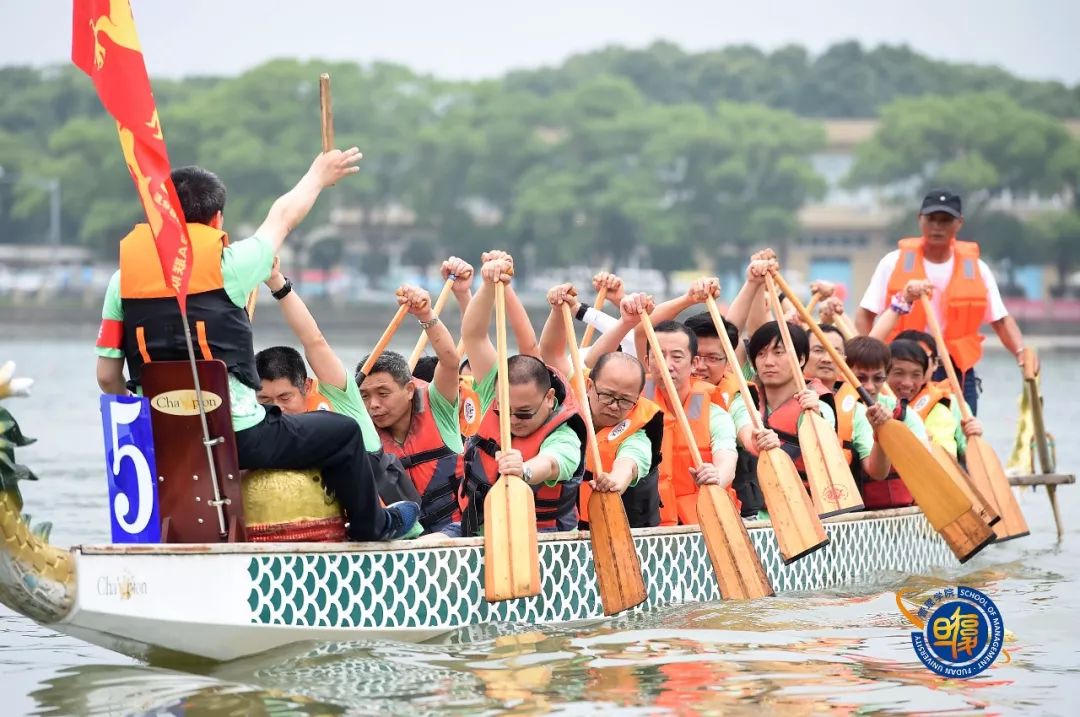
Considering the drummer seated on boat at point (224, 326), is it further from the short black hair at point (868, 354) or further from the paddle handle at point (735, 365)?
the short black hair at point (868, 354)

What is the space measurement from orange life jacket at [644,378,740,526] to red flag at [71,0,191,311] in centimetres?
293

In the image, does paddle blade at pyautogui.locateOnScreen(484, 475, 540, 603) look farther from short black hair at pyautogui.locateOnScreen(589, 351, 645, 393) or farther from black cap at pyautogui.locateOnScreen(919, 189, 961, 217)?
black cap at pyautogui.locateOnScreen(919, 189, 961, 217)

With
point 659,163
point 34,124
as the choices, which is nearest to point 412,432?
point 659,163

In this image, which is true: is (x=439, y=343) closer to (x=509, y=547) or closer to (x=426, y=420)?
(x=426, y=420)

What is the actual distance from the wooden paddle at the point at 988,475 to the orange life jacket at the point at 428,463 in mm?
3308

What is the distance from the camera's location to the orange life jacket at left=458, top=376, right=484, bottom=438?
8039mm

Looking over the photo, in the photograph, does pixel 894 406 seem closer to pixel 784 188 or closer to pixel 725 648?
pixel 725 648

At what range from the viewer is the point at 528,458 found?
6.91 metres

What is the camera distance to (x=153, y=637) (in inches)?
228

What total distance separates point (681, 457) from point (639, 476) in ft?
2.25

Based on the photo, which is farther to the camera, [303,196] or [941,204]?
[941,204]

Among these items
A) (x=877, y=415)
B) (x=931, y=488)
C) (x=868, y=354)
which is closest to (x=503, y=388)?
(x=877, y=415)

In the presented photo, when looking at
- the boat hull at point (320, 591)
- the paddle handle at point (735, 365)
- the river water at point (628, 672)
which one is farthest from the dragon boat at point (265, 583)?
the paddle handle at point (735, 365)

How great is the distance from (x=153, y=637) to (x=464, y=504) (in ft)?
5.43
